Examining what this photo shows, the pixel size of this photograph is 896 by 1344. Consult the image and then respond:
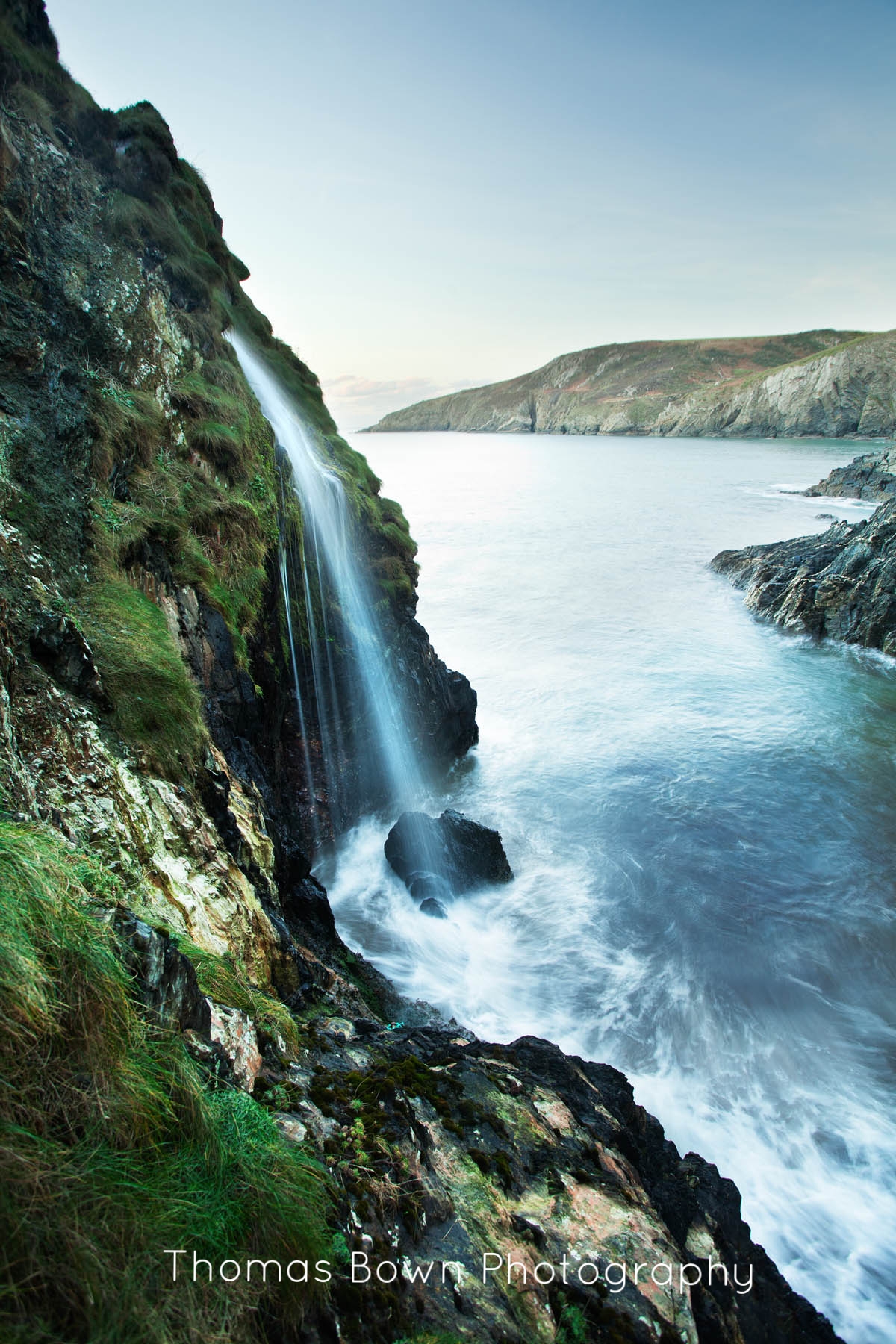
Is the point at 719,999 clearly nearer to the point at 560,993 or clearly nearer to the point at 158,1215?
the point at 560,993

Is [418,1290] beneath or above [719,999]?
above

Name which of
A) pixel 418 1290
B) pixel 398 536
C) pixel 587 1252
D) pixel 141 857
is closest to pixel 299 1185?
pixel 418 1290

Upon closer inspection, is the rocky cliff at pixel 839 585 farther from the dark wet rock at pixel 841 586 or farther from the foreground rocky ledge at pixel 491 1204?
the foreground rocky ledge at pixel 491 1204

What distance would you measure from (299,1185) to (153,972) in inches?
43.5

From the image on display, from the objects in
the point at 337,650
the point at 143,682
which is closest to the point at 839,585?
the point at 337,650

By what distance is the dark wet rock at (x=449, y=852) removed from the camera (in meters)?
11.7

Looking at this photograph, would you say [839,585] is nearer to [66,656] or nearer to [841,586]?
[841,586]

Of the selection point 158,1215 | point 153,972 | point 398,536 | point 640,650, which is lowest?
point 640,650

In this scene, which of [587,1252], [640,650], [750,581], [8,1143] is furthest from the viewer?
[750,581]

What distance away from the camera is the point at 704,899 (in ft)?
36.9

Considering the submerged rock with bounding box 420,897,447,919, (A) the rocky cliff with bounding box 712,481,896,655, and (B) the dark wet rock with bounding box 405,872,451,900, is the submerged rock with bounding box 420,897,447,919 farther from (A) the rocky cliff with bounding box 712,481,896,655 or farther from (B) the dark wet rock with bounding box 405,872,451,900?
(A) the rocky cliff with bounding box 712,481,896,655

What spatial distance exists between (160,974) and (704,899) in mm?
10683

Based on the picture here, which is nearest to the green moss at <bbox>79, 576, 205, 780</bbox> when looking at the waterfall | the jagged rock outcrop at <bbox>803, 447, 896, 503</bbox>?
the waterfall

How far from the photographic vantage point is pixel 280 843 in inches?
294
